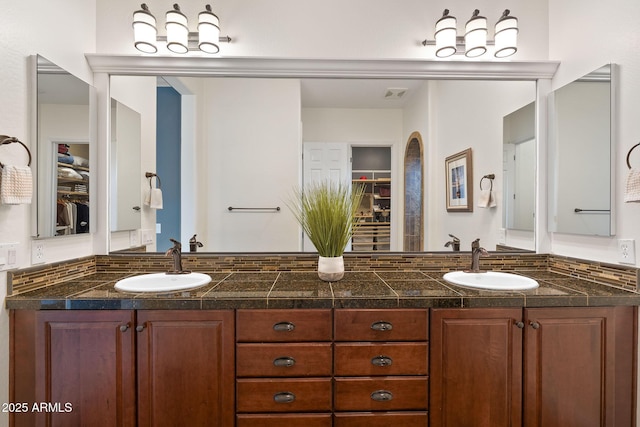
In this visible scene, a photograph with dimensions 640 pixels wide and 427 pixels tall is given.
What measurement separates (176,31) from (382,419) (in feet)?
7.53

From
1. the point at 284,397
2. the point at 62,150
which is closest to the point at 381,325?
the point at 284,397

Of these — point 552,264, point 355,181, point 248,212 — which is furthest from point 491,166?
point 248,212

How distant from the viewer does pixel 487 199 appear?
1.88 metres

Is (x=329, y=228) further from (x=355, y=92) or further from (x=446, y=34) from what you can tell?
(x=446, y=34)

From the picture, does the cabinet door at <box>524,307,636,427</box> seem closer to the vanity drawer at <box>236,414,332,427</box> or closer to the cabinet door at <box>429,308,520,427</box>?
Result: the cabinet door at <box>429,308,520,427</box>

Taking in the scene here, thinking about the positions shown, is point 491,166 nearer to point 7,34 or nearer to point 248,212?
point 248,212

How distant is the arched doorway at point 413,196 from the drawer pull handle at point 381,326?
0.68 meters

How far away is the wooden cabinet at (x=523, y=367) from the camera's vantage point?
1301mm

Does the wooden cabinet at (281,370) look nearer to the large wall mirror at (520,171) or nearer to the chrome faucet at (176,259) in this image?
the chrome faucet at (176,259)

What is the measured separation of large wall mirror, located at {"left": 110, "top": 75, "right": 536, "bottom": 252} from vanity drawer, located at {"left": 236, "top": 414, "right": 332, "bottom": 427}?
881mm

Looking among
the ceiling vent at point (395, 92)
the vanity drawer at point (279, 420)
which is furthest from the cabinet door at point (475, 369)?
the ceiling vent at point (395, 92)

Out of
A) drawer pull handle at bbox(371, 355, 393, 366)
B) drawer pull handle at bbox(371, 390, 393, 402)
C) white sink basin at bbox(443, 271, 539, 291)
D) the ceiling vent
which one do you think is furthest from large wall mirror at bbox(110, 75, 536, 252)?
drawer pull handle at bbox(371, 390, 393, 402)

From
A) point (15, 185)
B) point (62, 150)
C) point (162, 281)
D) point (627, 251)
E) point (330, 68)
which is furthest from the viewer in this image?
point (330, 68)

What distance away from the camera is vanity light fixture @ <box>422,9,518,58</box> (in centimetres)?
171
